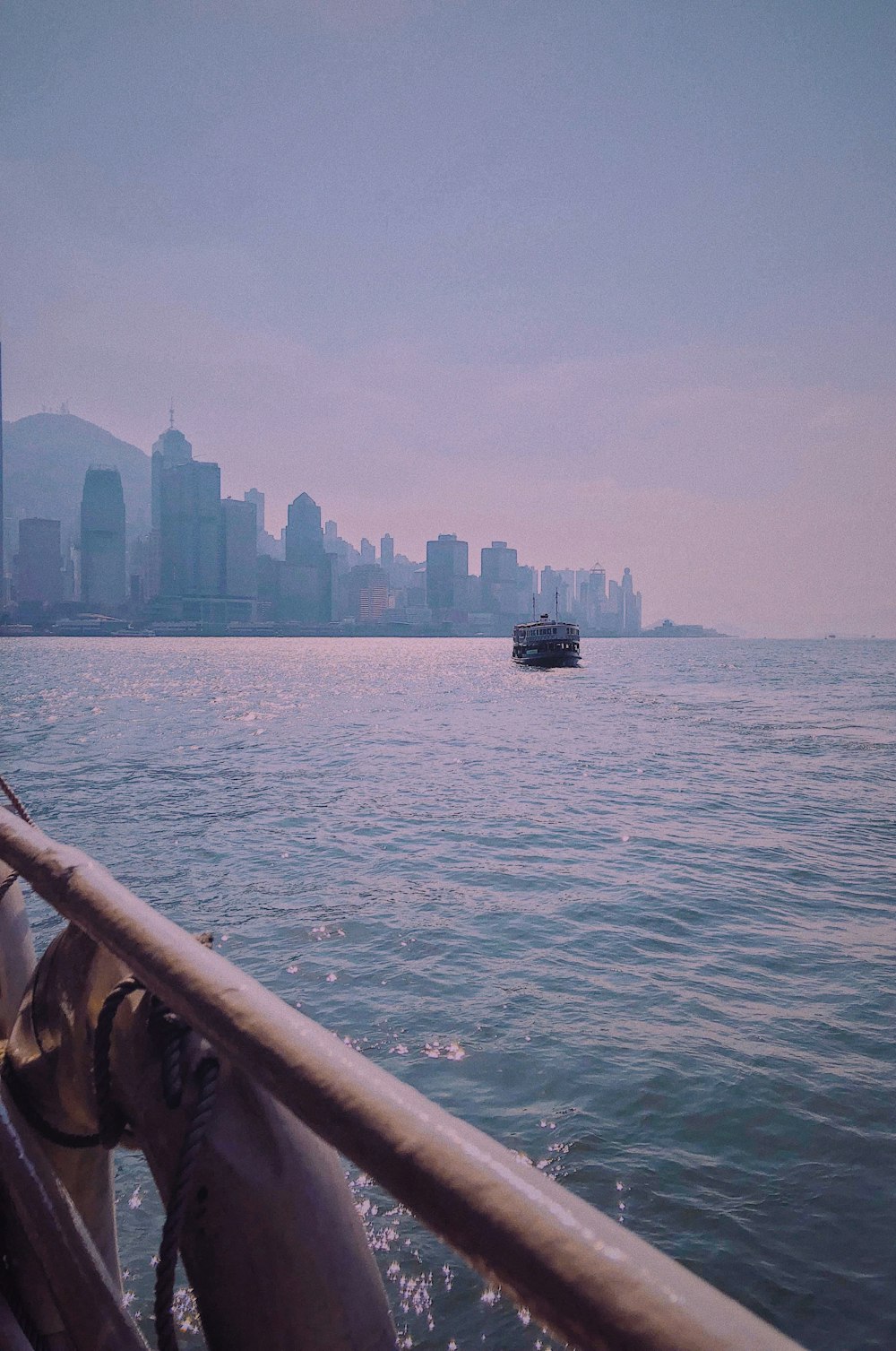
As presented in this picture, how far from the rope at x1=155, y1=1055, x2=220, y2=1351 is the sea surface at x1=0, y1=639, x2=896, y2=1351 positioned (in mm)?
3853

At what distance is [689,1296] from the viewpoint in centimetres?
72

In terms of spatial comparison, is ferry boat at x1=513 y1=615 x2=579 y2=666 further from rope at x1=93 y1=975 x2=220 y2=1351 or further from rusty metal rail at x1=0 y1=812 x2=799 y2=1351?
rusty metal rail at x1=0 y1=812 x2=799 y2=1351

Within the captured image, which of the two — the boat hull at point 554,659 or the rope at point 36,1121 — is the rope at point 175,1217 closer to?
the rope at point 36,1121

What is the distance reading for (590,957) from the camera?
1006 cm

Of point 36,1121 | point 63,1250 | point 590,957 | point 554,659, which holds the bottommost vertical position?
point 590,957

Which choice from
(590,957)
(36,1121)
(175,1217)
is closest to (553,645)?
(590,957)

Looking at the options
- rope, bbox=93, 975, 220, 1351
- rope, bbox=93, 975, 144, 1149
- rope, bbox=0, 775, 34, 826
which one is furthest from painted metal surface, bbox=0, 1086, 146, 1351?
rope, bbox=0, 775, 34, 826

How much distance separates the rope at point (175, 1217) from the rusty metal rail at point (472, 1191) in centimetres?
28

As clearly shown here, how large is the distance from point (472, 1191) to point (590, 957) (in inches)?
388

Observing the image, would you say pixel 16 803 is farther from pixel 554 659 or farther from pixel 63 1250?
pixel 554 659

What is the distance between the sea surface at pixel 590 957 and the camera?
5270 millimetres

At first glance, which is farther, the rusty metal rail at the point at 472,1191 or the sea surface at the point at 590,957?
the sea surface at the point at 590,957

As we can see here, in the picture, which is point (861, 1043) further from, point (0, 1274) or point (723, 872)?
point (0, 1274)

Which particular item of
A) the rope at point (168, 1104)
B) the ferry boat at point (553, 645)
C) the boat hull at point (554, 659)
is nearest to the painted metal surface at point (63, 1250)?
the rope at point (168, 1104)
